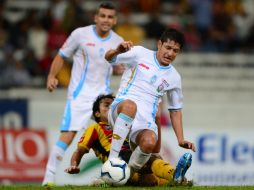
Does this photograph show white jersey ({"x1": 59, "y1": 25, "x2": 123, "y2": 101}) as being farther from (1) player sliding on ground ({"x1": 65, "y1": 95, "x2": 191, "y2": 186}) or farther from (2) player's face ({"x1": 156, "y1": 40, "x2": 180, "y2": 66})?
(2) player's face ({"x1": 156, "y1": 40, "x2": 180, "y2": 66})

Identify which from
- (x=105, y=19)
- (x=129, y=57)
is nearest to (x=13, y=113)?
(x=105, y=19)

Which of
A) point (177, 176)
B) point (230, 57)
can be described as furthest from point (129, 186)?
point (230, 57)

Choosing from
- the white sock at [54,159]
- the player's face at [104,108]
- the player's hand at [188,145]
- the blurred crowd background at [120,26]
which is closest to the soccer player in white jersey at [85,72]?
the white sock at [54,159]

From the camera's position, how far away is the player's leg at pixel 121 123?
9.32 m

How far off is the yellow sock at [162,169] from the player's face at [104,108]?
36.4 inches

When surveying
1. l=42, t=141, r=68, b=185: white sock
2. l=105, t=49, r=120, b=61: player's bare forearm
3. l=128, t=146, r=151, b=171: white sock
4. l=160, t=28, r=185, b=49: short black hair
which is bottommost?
l=42, t=141, r=68, b=185: white sock

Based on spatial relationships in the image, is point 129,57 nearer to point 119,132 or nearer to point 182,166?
point 119,132

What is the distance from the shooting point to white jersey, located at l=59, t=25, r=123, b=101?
38.6 feet

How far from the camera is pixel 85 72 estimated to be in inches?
464

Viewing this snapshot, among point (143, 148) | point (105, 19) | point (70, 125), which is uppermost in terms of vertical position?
point (105, 19)

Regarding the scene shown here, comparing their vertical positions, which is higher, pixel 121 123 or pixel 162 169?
pixel 121 123

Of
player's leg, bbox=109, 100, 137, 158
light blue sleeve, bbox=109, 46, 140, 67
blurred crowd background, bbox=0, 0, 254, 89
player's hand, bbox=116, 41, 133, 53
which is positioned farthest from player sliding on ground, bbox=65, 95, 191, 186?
blurred crowd background, bbox=0, 0, 254, 89

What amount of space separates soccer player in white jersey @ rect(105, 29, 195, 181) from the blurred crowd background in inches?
314

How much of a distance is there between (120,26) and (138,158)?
9.40 metres
